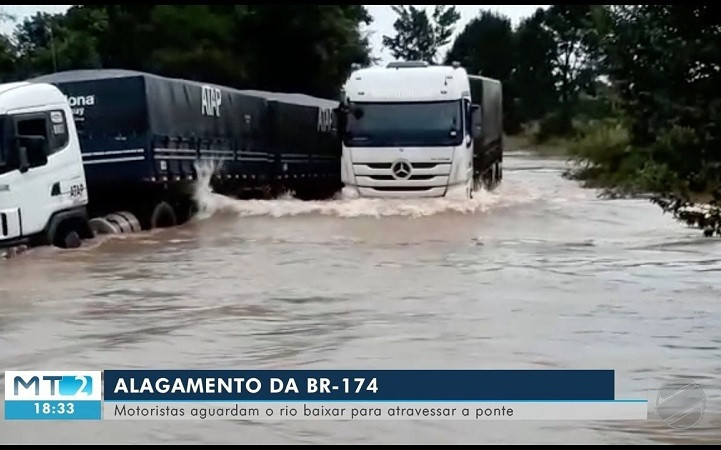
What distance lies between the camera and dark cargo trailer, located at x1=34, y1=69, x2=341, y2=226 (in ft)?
37.4

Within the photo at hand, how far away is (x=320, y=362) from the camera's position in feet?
16.6

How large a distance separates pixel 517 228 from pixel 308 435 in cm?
596

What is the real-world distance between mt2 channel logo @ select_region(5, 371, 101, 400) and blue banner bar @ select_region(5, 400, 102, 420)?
0.06 ft

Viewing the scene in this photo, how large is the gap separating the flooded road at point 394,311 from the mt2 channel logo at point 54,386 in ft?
0.39

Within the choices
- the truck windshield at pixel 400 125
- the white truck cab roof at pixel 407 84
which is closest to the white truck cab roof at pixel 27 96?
the white truck cab roof at pixel 407 84

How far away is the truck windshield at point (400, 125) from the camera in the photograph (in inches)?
633

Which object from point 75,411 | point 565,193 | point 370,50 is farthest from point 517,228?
point 75,411

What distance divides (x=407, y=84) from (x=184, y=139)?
109 inches

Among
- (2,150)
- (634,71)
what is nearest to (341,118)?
(2,150)

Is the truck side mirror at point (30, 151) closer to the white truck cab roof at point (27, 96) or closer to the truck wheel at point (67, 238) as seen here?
the white truck cab roof at point (27, 96)

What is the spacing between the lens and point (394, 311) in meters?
6.74

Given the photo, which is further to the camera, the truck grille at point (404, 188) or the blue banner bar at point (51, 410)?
the truck grille at point (404, 188)

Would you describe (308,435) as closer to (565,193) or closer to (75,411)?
(75,411)

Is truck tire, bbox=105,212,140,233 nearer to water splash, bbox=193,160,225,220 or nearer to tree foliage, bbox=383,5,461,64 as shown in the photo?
water splash, bbox=193,160,225,220
